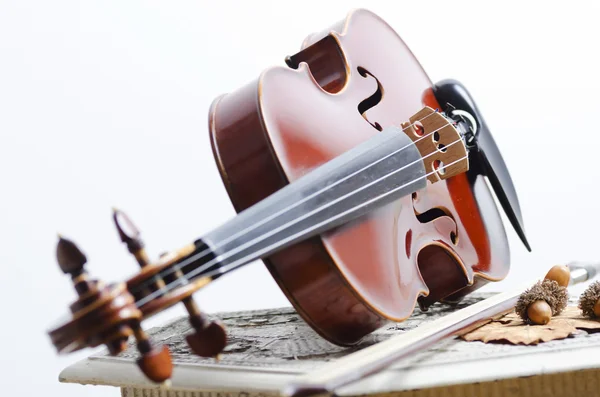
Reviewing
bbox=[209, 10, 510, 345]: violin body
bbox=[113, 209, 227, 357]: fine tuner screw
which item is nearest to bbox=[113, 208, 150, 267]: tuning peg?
bbox=[113, 209, 227, 357]: fine tuner screw

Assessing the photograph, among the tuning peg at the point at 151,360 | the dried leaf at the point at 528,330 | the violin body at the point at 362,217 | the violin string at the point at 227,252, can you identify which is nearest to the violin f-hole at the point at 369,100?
the violin body at the point at 362,217

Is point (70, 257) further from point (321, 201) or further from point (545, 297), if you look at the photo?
point (545, 297)

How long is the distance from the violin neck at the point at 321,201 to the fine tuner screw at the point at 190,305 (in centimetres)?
3

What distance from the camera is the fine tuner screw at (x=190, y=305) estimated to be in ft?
1.51

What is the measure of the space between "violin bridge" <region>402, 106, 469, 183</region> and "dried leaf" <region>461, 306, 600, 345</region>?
0.19 metres

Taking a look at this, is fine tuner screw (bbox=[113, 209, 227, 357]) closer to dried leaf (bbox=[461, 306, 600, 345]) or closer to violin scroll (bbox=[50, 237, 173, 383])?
violin scroll (bbox=[50, 237, 173, 383])

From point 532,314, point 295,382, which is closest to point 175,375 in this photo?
point 295,382

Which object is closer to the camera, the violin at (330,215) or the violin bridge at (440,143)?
the violin at (330,215)

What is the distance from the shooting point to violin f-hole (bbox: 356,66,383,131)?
0.74 m

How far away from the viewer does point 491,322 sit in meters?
0.71

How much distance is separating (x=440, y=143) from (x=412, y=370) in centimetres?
34

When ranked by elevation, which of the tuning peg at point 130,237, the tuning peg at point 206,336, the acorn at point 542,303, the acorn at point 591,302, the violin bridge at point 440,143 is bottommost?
the acorn at point 591,302

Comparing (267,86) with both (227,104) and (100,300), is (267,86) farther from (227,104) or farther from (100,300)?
(100,300)

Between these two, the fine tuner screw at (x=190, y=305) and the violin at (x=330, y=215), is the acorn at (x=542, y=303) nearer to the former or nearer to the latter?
the violin at (x=330, y=215)
